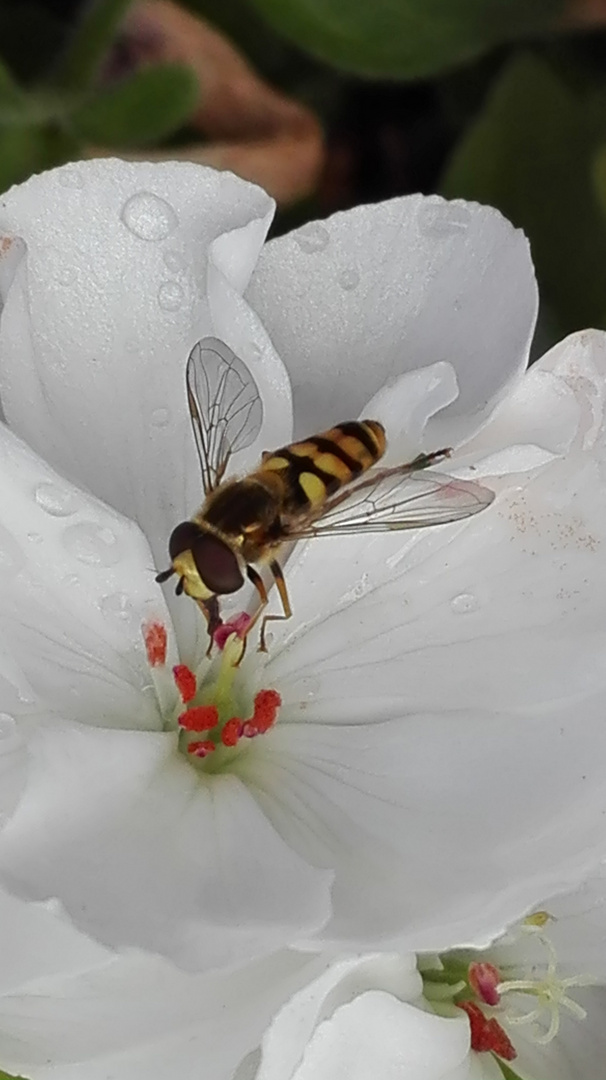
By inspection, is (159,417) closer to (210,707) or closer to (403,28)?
(210,707)

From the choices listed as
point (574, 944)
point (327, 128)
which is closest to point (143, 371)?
point (574, 944)

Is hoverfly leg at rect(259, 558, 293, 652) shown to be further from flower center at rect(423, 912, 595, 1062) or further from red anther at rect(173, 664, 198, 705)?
flower center at rect(423, 912, 595, 1062)

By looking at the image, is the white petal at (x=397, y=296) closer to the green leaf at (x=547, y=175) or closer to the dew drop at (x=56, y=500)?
the dew drop at (x=56, y=500)

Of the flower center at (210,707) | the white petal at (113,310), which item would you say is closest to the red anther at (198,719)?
the flower center at (210,707)

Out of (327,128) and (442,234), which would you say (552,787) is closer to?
(442,234)

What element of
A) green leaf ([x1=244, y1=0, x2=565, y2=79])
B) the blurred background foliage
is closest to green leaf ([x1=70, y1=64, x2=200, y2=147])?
the blurred background foliage

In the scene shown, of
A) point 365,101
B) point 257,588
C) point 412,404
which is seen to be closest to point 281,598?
point 257,588

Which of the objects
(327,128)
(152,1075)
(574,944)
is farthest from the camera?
(327,128)
